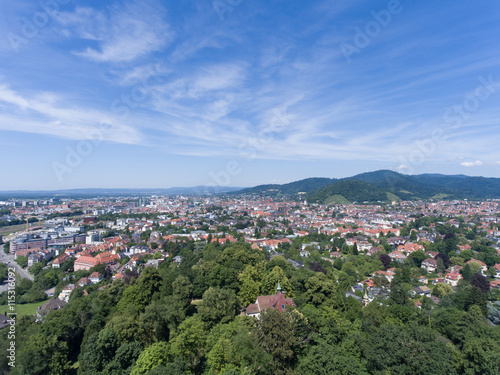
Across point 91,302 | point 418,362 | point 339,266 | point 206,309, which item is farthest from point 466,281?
point 91,302

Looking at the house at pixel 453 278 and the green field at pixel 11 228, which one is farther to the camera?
the green field at pixel 11 228

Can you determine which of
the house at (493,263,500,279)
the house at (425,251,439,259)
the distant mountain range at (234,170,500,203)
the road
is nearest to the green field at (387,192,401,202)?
the distant mountain range at (234,170,500,203)

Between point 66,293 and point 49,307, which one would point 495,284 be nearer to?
point 49,307

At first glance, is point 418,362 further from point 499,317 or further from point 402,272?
point 402,272

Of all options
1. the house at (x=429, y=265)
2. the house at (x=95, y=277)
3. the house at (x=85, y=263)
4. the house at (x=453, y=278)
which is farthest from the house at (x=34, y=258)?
the house at (x=429, y=265)

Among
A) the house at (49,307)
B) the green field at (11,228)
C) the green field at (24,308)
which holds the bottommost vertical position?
the green field at (24,308)

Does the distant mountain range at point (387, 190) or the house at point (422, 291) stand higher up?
the distant mountain range at point (387, 190)

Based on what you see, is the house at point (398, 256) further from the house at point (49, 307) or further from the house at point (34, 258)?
the house at point (34, 258)
